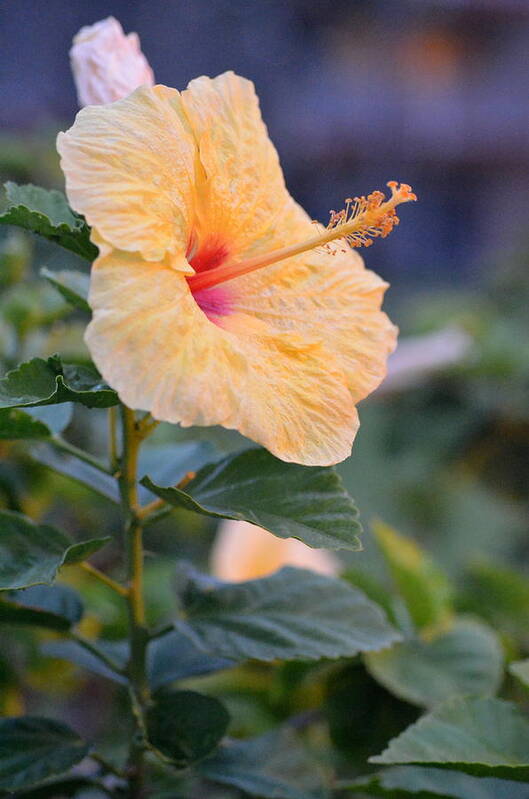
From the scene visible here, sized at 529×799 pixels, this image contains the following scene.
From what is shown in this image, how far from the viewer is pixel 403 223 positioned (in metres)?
6.64

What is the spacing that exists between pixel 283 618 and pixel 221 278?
263 millimetres

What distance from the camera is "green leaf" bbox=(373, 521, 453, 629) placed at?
891 mm

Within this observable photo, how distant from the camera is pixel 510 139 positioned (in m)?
6.62

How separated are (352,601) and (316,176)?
6223mm

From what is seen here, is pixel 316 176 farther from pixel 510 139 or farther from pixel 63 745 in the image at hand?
pixel 63 745

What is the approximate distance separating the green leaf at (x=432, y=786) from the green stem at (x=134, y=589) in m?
0.17

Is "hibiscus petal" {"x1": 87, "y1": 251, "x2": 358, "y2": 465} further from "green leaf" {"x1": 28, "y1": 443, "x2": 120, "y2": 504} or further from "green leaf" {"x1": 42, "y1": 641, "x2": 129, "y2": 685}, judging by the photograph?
"green leaf" {"x1": 42, "y1": 641, "x2": 129, "y2": 685}

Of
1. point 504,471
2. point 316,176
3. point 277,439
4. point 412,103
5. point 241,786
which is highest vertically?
point 412,103

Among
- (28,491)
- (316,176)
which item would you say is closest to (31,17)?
(316,176)

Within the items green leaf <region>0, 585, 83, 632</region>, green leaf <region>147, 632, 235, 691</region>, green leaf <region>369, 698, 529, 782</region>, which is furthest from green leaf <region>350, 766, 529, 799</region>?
green leaf <region>0, 585, 83, 632</region>

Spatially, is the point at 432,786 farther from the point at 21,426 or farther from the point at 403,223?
the point at 403,223

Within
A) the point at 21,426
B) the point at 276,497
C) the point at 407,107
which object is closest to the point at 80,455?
the point at 21,426

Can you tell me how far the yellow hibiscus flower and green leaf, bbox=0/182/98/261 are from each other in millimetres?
51

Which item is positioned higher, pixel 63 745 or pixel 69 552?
pixel 69 552
